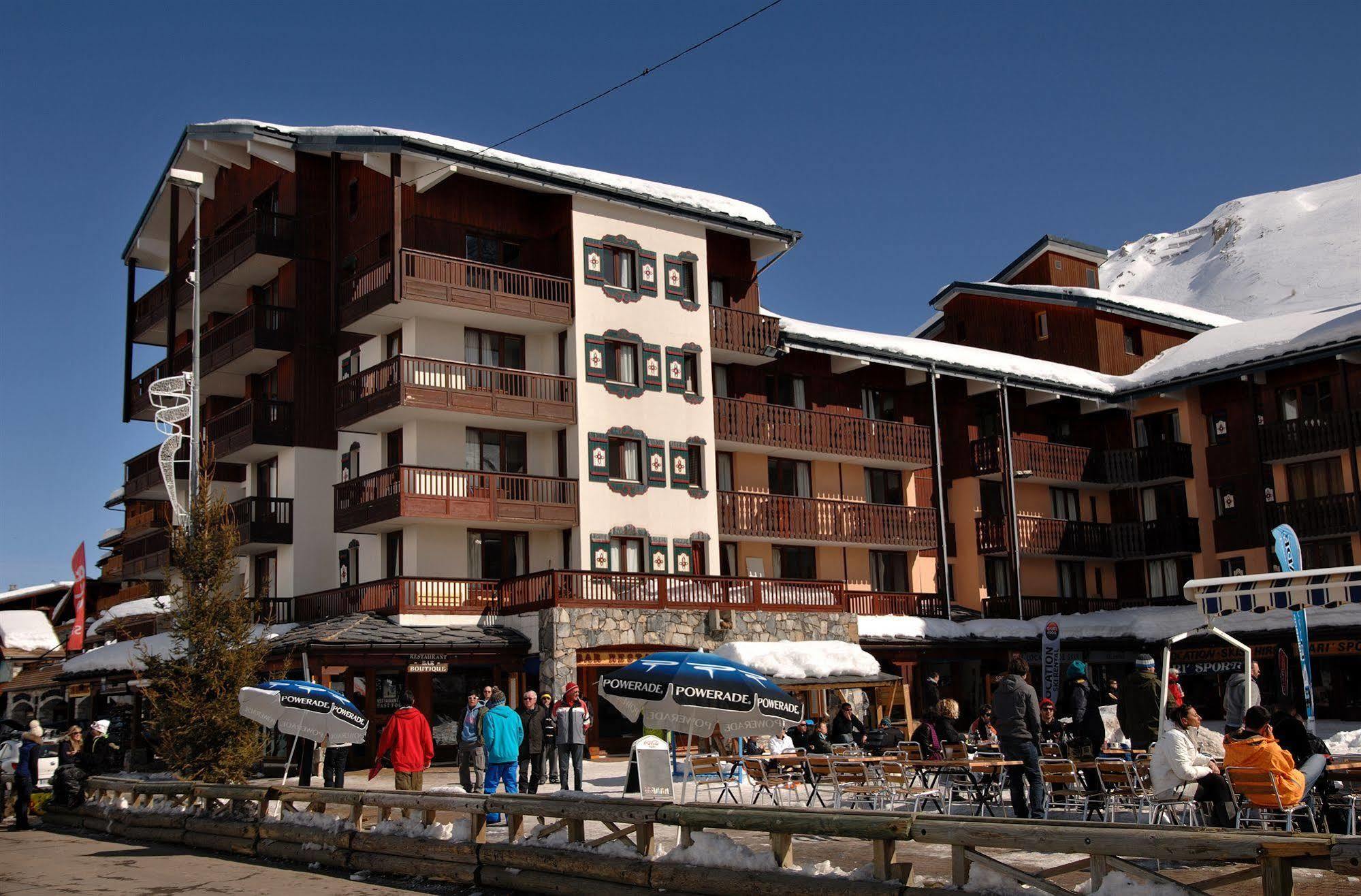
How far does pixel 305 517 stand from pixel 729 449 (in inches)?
448

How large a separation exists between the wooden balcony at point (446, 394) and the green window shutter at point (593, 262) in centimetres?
277

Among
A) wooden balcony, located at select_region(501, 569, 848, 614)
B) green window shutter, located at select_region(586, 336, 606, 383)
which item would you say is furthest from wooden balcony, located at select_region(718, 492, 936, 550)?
green window shutter, located at select_region(586, 336, 606, 383)

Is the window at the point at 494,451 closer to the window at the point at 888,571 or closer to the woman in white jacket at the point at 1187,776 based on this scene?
the window at the point at 888,571

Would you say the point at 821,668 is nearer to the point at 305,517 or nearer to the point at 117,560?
the point at 305,517

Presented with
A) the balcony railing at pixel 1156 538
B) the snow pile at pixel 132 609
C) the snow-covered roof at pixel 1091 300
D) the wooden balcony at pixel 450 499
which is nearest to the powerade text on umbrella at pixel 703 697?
the wooden balcony at pixel 450 499

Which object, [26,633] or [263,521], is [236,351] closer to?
[263,521]

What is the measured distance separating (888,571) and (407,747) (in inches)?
954

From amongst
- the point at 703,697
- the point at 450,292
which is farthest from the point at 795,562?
the point at 703,697

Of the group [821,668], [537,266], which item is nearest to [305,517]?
[537,266]

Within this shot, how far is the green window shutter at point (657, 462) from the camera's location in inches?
1374

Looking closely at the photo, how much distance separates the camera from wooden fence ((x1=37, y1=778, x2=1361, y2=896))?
29.5 ft

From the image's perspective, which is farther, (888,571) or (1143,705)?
(888,571)

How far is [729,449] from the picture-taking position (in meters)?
37.6

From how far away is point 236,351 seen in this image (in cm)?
3588
